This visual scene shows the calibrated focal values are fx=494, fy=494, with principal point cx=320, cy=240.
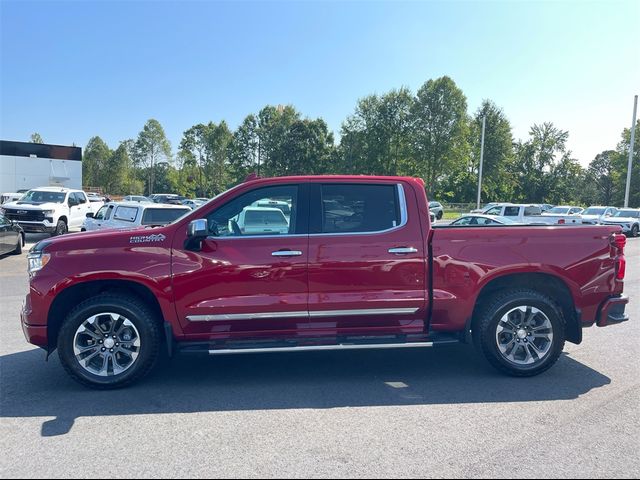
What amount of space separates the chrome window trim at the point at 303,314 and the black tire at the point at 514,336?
74 cm

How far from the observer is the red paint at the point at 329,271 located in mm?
4617

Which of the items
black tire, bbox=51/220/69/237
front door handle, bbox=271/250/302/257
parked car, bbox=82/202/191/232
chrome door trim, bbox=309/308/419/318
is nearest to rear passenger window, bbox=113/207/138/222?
parked car, bbox=82/202/191/232

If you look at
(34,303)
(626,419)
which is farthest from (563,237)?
(34,303)

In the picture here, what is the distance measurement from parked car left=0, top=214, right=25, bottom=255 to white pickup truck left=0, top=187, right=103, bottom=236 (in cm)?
311

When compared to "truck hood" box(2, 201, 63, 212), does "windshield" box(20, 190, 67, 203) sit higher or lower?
higher

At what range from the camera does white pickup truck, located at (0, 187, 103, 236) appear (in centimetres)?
1762

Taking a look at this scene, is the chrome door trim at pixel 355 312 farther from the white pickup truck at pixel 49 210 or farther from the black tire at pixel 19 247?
the white pickup truck at pixel 49 210

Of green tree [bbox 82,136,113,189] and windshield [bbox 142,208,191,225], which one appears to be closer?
windshield [bbox 142,208,191,225]

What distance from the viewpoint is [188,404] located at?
430 cm

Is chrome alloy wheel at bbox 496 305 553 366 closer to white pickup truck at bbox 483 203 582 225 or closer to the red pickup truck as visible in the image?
the red pickup truck

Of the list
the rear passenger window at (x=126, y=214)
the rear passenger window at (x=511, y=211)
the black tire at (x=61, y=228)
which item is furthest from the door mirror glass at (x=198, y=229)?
the rear passenger window at (x=511, y=211)

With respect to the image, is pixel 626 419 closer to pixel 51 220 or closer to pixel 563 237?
pixel 563 237

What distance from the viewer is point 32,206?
1777 cm

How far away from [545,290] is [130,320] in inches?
166
